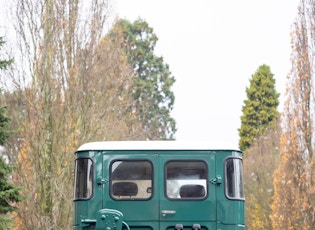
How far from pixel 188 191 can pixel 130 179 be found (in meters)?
0.83

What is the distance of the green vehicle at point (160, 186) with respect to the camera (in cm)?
1595

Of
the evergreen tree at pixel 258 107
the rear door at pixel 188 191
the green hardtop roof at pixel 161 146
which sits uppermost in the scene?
the evergreen tree at pixel 258 107

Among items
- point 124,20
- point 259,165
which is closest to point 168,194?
point 259,165

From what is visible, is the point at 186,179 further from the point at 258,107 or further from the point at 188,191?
the point at 258,107

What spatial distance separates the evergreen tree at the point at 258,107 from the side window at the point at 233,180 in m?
56.5

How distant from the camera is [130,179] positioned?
16.1m

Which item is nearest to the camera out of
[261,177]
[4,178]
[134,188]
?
[134,188]

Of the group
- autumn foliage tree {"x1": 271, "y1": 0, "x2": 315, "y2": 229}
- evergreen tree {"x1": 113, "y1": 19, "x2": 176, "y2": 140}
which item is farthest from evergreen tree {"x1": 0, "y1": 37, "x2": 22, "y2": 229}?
evergreen tree {"x1": 113, "y1": 19, "x2": 176, "y2": 140}

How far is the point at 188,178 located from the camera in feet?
53.0

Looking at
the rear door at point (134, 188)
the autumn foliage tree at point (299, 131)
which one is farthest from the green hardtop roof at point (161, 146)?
the autumn foliage tree at point (299, 131)

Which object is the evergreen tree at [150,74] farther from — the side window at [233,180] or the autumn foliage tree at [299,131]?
the side window at [233,180]

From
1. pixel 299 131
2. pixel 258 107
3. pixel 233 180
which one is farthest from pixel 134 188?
pixel 258 107

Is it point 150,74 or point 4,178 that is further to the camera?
point 150,74

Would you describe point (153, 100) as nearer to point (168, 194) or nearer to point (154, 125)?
point (154, 125)
